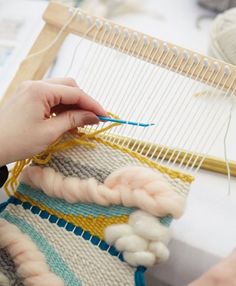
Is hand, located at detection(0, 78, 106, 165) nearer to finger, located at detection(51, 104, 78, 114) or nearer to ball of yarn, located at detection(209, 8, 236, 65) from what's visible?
finger, located at detection(51, 104, 78, 114)

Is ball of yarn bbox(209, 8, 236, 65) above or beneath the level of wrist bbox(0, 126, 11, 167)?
above

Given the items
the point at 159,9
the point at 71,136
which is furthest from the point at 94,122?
the point at 159,9

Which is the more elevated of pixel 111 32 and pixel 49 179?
pixel 111 32

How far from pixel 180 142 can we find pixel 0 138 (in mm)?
339

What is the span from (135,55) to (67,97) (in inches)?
8.2

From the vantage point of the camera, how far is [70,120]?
694mm

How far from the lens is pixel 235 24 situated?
1.00 meters

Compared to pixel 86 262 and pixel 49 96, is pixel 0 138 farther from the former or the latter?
pixel 86 262

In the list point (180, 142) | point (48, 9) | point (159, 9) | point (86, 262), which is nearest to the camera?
point (86, 262)

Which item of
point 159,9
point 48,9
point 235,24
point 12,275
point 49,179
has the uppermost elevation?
point 159,9

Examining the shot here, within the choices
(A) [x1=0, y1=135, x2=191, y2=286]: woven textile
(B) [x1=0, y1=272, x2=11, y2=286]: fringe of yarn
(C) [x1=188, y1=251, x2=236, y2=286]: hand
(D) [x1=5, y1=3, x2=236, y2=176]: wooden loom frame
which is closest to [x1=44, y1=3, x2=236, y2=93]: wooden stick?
(D) [x1=5, y1=3, x2=236, y2=176]: wooden loom frame

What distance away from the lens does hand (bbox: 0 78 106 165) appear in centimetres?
67

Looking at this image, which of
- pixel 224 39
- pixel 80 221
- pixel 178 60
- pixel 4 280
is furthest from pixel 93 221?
pixel 224 39

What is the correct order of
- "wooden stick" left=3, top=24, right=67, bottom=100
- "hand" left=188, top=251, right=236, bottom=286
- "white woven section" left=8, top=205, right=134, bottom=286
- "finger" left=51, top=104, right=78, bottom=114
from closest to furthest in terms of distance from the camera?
"hand" left=188, top=251, right=236, bottom=286 → "white woven section" left=8, top=205, right=134, bottom=286 → "finger" left=51, top=104, right=78, bottom=114 → "wooden stick" left=3, top=24, right=67, bottom=100
